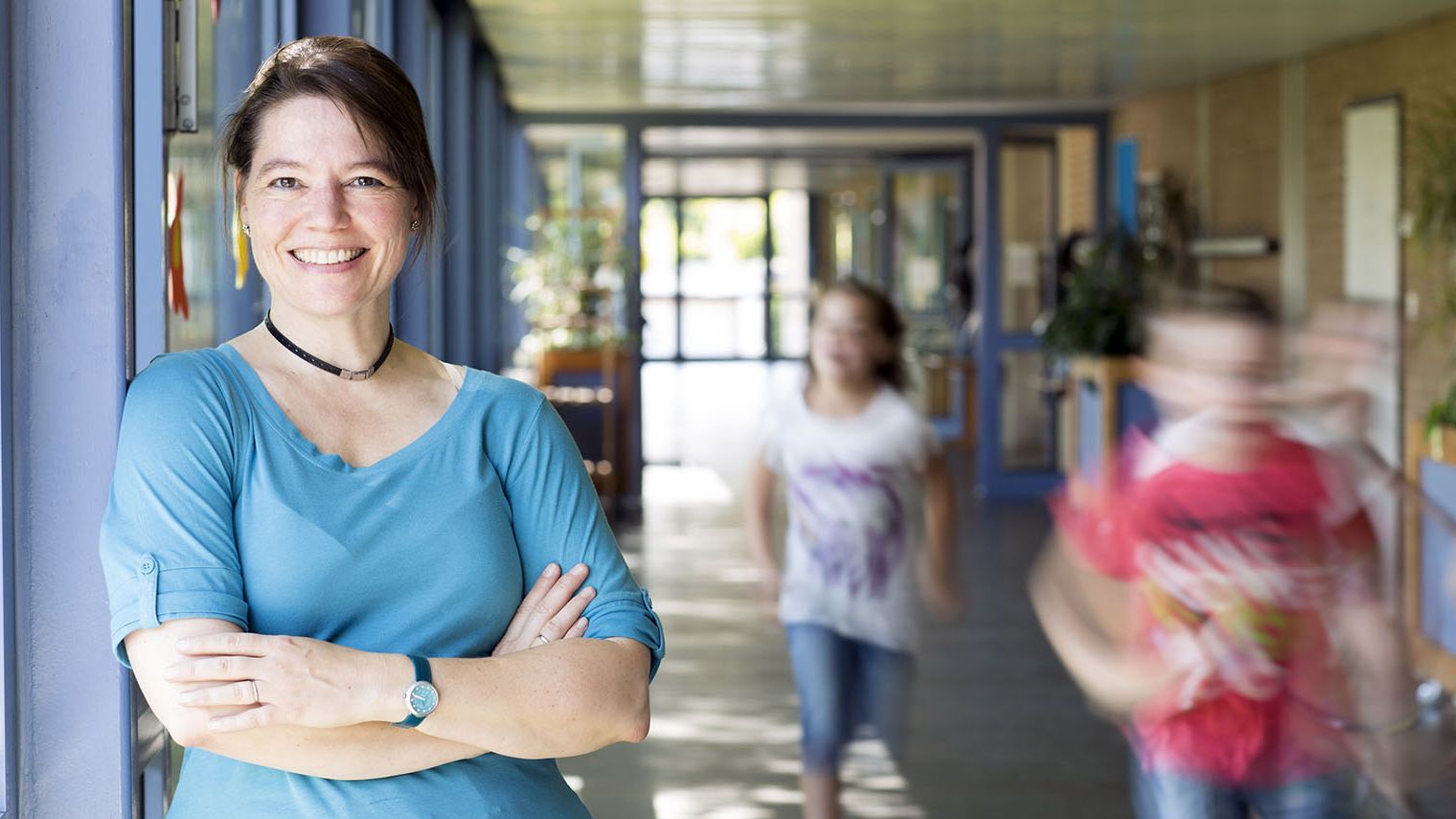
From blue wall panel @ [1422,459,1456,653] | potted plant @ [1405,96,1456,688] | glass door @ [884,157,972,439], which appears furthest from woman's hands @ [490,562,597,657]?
glass door @ [884,157,972,439]

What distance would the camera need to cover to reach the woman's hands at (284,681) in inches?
55.6

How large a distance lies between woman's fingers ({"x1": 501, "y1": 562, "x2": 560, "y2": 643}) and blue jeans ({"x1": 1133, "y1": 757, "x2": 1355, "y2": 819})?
1265 mm

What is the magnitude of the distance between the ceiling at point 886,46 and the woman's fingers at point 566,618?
18.2 feet

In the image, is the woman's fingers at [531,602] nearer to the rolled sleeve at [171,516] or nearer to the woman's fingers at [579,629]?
the woman's fingers at [579,629]

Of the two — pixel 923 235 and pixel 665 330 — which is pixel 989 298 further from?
pixel 665 330

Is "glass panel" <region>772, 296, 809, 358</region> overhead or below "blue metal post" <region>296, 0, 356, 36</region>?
→ below

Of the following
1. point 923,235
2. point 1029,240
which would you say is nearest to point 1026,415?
point 1029,240

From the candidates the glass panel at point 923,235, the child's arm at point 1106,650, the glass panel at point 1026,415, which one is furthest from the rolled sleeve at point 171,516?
the glass panel at point 923,235

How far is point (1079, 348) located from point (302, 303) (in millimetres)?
9362

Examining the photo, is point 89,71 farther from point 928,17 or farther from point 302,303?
point 928,17

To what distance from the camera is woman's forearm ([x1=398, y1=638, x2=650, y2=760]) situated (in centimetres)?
150

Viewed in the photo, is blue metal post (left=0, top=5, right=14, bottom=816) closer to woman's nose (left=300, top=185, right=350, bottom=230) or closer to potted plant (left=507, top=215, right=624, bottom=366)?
woman's nose (left=300, top=185, right=350, bottom=230)

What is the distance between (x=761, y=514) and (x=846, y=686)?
51 cm

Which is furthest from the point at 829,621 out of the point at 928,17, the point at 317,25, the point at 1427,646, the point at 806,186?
the point at 806,186
